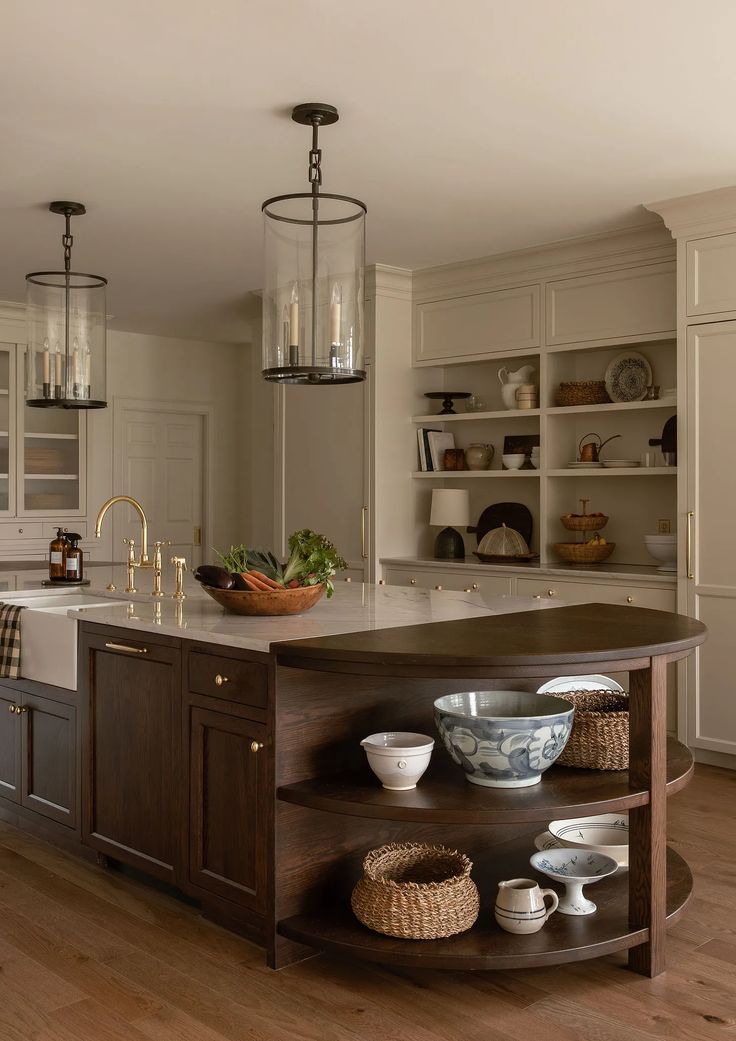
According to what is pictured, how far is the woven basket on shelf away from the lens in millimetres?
5160

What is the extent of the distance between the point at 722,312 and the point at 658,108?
1189 mm

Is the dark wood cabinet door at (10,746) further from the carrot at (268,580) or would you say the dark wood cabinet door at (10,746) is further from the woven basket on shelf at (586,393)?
the woven basket on shelf at (586,393)

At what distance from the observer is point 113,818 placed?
3057 mm

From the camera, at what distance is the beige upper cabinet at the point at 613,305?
479 centimetres

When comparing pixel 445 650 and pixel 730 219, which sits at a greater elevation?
pixel 730 219

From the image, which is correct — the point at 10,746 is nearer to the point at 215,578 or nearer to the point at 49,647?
the point at 49,647

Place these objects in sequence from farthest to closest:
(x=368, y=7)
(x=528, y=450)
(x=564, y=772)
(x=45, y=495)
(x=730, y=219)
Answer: (x=45, y=495), (x=528, y=450), (x=730, y=219), (x=368, y=7), (x=564, y=772)

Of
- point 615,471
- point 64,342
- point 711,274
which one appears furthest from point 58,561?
point 711,274

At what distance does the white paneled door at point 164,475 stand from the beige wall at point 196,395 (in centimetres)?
12

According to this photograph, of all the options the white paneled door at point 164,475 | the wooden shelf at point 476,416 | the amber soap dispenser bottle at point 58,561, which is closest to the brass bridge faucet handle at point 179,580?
the amber soap dispenser bottle at point 58,561

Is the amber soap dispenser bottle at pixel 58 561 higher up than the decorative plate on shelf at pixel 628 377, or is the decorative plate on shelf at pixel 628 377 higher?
the decorative plate on shelf at pixel 628 377

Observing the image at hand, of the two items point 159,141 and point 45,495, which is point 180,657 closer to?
point 159,141

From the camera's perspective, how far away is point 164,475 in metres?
8.02

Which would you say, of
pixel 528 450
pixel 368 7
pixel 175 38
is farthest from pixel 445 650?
pixel 528 450
